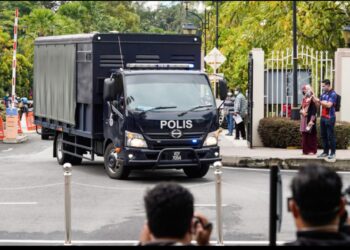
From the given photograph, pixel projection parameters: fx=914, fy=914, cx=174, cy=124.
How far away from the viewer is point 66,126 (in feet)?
67.9

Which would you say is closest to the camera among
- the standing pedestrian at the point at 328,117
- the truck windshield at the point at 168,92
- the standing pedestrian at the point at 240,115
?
the truck windshield at the point at 168,92

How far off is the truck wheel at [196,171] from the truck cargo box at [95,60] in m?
1.97

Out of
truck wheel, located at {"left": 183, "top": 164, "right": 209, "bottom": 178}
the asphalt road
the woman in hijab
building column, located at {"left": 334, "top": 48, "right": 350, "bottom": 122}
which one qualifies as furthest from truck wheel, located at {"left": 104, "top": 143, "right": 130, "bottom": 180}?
building column, located at {"left": 334, "top": 48, "right": 350, "bottom": 122}

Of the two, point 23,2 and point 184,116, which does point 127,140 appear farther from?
point 23,2

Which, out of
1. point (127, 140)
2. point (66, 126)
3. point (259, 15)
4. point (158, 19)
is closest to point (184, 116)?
point (127, 140)

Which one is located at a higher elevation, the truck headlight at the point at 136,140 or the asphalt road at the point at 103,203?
the truck headlight at the point at 136,140

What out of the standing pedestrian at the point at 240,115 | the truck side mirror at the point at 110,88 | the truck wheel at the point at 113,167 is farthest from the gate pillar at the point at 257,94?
the truck side mirror at the point at 110,88

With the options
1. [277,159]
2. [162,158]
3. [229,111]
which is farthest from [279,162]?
[229,111]

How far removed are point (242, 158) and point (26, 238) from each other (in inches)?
405

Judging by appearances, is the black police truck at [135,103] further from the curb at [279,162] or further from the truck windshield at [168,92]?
the curb at [279,162]

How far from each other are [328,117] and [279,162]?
4.92 feet

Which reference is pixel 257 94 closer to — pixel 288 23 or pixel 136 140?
pixel 288 23

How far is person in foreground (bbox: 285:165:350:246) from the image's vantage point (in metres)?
4.27

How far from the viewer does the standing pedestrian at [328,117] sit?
19672mm
